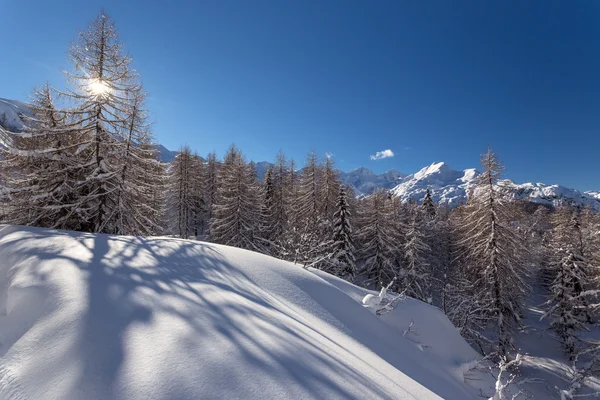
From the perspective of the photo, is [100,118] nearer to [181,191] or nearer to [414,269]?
[181,191]

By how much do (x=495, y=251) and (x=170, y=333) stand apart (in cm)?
2013

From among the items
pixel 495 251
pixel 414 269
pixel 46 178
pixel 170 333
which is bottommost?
pixel 414 269

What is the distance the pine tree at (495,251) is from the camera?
1731cm

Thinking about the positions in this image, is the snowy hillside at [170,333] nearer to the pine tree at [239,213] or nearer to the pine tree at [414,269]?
the pine tree at [239,213]

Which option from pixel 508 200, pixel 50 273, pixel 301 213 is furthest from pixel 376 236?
pixel 50 273

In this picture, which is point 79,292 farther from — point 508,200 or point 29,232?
point 508,200

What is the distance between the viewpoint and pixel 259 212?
25.5 metres

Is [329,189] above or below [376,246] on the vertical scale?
above

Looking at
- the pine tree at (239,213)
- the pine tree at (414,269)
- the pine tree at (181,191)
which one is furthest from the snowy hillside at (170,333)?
the pine tree at (181,191)

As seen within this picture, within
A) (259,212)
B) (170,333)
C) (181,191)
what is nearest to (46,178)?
(170,333)

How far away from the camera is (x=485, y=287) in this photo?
18.3 m

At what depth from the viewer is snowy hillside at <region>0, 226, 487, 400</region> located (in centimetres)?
238

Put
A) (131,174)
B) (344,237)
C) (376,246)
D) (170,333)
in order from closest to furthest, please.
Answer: (170,333)
(131,174)
(344,237)
(376,246)

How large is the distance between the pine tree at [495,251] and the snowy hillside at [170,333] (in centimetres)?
1403
